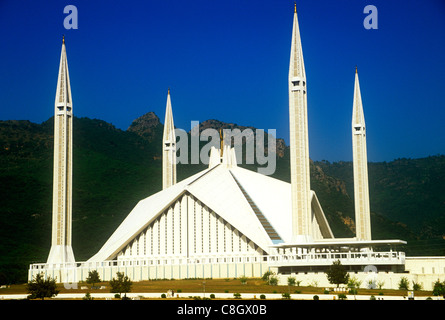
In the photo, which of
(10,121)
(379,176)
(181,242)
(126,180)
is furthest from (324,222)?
(10,121)

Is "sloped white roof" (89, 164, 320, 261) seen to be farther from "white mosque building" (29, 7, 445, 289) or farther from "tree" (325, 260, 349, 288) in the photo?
"tree" (325, 260, 349, 288)

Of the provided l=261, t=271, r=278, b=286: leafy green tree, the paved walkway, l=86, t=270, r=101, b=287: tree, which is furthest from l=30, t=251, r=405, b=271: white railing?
the paved walkway

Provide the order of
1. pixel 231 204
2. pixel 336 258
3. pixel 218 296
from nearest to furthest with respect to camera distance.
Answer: pixel 218 296 → pixel 336 258 → pixel 231 204

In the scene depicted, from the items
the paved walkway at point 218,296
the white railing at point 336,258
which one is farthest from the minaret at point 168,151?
the paved walkway at point 218,296

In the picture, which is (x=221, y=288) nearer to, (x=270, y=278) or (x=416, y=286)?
(x=270, y=278)

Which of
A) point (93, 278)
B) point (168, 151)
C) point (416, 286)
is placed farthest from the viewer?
point (168, 151)

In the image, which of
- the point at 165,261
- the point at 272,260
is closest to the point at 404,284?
the point at 272,260

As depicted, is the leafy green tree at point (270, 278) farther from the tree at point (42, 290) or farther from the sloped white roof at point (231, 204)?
the tree at point (42, 290)

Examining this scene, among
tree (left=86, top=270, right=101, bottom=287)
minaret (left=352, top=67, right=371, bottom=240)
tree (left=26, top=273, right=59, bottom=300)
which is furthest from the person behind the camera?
minaret (left=352, top=67, right=371, bottom=240)
